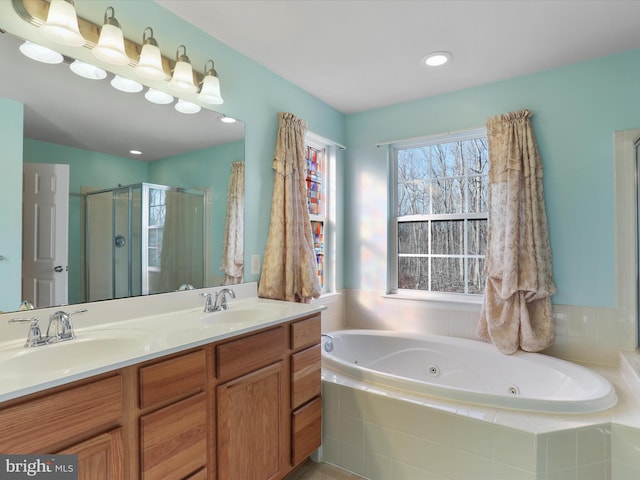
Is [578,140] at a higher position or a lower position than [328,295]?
higher

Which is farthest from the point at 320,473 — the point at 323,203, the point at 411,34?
the point at 411,34

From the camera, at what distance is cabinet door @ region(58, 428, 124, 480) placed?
98cm

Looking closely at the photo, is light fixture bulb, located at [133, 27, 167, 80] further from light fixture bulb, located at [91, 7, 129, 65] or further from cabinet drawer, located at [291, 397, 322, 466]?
cabinet drawer, located at [291, 397, 322, 466]

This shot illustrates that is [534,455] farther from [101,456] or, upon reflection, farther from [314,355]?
[101,456]

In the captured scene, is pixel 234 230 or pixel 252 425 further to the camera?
pixel 234 230

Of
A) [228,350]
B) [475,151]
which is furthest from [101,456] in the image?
[475,151]

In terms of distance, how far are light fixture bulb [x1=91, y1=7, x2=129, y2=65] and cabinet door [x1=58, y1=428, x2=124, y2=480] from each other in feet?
4.77

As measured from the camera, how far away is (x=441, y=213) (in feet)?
9.58

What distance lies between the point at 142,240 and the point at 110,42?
857 mm

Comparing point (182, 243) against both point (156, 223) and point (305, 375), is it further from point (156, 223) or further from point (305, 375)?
point (305, 375)

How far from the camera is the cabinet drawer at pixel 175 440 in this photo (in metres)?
1.13

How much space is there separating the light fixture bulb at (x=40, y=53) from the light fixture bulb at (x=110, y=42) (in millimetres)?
140

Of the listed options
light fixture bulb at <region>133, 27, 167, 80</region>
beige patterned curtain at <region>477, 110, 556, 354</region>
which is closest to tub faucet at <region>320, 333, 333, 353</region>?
beige patterned curtain at <region>477, 110, 556, 354</region>

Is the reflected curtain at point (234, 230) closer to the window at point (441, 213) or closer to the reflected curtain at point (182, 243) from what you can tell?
the reflected curtain at point (182, 243)
